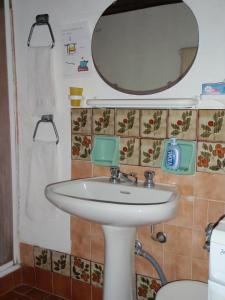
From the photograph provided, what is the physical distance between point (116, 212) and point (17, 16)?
1462 mm

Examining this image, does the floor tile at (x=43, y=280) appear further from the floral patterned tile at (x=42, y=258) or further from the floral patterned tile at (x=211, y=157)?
the floral patterned tile at (x=211, y=157)

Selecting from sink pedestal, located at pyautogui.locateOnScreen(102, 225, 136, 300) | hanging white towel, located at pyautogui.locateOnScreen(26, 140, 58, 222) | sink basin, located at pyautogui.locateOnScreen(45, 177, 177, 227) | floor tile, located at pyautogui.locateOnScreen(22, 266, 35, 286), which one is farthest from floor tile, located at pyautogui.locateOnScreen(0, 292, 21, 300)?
sink basin, located at pyautogui.locateOnScreen(45, 177, 177, 227)

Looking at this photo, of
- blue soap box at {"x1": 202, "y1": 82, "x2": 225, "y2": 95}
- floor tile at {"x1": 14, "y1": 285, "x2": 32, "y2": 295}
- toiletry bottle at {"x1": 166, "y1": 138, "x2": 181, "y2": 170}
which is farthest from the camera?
floor tile at {"x1": 14, "y1": 285, "x2": 32, "y2": 295}

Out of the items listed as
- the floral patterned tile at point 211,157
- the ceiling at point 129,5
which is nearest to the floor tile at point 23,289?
the floral patterned tile at point 211,157

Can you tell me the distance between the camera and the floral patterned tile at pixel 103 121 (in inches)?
67.4

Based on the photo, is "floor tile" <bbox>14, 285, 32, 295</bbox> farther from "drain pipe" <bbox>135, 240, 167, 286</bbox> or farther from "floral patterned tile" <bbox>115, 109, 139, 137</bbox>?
"floral patterned tile" <bbox>115, 109, 139, 137</bbox>

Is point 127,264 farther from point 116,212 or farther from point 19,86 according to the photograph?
point 19,86

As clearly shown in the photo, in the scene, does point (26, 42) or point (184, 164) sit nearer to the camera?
point (184, 164)

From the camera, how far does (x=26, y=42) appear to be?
77.1 inches

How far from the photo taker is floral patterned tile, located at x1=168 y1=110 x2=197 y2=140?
1485 millimetres

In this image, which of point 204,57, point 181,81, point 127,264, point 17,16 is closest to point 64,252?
point 127,264

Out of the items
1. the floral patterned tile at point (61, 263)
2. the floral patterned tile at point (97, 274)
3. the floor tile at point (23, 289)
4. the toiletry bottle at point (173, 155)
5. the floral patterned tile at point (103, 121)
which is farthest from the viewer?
the floor tile at point (23, 289)

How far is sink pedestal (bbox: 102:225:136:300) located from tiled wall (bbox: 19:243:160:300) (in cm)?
20

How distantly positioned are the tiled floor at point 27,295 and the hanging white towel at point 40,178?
0.49 metres
